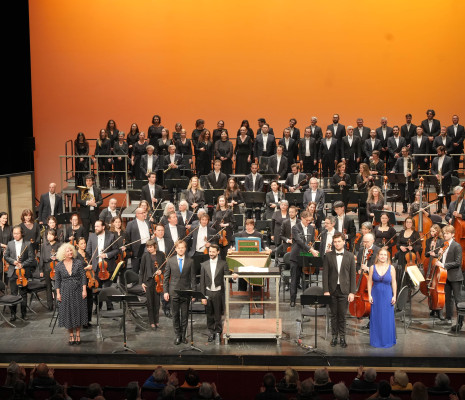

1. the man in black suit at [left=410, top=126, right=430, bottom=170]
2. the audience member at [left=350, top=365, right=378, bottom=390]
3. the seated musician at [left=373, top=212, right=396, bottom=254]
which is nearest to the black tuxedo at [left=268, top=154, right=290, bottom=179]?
the man in black suit at [left=410, top=126, right=430, bottom=170]

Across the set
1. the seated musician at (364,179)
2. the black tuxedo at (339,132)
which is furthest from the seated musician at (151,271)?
the black tuxedo at (339,132)

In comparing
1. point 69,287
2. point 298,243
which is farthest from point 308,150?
point 69,287

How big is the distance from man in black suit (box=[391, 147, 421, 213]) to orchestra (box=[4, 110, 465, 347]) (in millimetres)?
19

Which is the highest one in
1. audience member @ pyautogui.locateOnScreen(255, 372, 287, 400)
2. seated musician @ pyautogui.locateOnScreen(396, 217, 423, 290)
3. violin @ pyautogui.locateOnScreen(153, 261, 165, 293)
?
seated musician @ pyautogui.locateOnScreen(396, 217, 423, 290)

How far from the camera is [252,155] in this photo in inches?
566

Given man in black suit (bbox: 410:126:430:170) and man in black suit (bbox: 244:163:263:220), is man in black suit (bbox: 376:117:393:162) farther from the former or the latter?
man in black suit (bbox: 244:163:263:220)

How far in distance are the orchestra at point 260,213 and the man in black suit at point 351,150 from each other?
2cm

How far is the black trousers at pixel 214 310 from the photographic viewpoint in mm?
8797

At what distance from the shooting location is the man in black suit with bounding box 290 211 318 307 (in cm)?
987

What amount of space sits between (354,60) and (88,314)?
30.3ft

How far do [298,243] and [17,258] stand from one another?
365 cm

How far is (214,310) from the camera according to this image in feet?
29.1

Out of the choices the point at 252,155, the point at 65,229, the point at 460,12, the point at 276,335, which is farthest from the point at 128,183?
the point at 460,12

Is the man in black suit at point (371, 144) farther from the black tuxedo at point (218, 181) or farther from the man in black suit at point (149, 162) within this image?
the man in black suit at point (149, 162)
